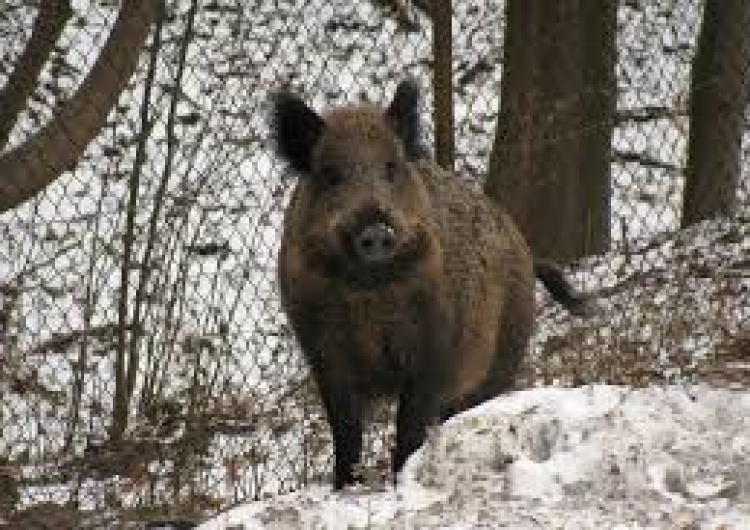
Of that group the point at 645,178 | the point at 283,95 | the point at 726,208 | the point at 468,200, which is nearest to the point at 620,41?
the point at 645,178

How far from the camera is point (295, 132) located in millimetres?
5230

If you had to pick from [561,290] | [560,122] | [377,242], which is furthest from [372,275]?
[560,122]

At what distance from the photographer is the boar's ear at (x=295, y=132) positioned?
17.0 feet

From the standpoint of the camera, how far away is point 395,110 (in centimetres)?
531

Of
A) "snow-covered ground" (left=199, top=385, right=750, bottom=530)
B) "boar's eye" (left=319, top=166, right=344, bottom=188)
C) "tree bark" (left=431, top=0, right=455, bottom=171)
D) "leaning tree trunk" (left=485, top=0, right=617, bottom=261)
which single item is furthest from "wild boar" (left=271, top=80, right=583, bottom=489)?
"leaning tree trunk" (left=485, top=0, right=617, bottom=261)

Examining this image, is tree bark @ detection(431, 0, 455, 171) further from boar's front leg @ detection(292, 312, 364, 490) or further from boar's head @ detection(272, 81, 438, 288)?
boar's front leg @ detection(292, 312, 364, 490)

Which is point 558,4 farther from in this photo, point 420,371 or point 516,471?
point 516,471

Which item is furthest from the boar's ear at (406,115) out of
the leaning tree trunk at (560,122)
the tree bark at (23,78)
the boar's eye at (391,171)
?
the leaning tree trunk at (560,122)

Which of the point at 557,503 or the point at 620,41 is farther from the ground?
the point at 620,41

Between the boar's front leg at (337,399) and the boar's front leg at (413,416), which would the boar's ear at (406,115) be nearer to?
the boar's front leg at (337,399)

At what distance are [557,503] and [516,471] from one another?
0.64 ft

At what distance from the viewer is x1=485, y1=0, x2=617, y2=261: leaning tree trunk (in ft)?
29.0

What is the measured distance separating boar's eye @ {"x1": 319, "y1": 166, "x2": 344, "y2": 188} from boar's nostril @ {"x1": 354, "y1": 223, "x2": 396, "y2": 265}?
461 mm

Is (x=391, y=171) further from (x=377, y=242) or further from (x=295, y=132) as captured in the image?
(x=377, y=242)
